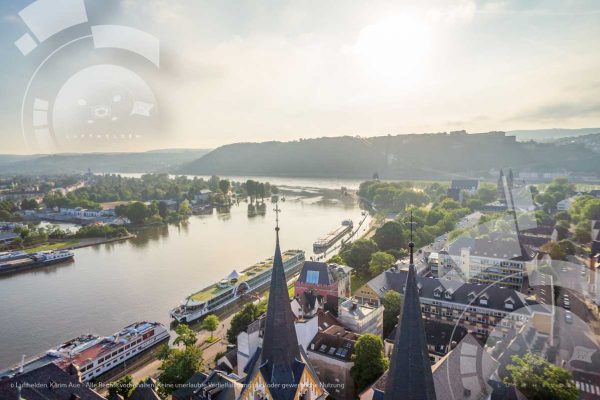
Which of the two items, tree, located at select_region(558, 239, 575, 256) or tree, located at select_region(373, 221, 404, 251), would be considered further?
tree, located at select_region(373, 221, 404, 251)

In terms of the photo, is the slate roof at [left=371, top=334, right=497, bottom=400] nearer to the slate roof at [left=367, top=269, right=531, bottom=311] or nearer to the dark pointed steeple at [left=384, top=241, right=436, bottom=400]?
the dark pointed steeple at [left=384, top=241, right=436, bottom=400]

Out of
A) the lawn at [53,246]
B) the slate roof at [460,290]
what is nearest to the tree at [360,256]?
the slate roof at [460,290]

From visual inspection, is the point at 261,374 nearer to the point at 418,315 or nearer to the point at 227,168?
the point at 418,315

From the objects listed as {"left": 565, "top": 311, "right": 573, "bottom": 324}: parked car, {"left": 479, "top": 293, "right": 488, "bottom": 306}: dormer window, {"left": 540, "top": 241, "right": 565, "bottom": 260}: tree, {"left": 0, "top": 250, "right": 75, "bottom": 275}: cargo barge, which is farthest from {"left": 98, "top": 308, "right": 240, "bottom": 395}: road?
{"left": 540, "top": 241, "right": 565, "bottom": 260}: tree

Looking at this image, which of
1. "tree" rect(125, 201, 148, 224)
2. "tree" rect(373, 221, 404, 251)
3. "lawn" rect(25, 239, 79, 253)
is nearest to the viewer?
"tree" rect(373, 221, 404, 251)

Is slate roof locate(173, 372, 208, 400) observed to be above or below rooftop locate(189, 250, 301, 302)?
above

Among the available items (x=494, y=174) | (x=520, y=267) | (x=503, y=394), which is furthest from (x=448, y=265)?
(x=494, y=174)
